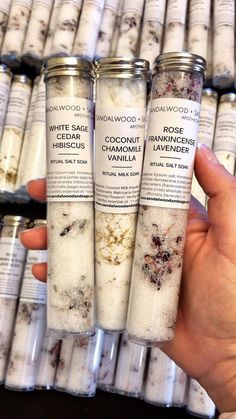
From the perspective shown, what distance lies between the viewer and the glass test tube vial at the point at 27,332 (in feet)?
4.01

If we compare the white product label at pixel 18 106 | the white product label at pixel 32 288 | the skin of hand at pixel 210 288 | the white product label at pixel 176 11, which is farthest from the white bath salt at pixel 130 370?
the white product label at pixel 176 11

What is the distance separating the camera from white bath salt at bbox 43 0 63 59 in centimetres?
145

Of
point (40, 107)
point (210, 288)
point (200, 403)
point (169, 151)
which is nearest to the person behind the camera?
point (169, 151)

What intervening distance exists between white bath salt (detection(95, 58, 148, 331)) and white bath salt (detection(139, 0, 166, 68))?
2.60ft

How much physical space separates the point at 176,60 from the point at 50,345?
896 millimetres

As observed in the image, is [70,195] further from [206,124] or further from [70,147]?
[206,124]

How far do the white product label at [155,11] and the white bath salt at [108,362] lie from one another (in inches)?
37.0

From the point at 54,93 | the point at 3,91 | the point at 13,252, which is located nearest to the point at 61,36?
the point at 3,91

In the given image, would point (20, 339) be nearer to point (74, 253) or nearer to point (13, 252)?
point (13, 252)

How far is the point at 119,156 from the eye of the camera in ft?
2.16

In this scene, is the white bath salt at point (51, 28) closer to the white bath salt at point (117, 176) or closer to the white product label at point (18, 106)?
the white product label at point (18, 106)

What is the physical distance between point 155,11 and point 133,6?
71 mm

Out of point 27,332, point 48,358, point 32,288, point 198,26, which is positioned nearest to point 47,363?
point 48,358

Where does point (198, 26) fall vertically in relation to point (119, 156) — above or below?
above
